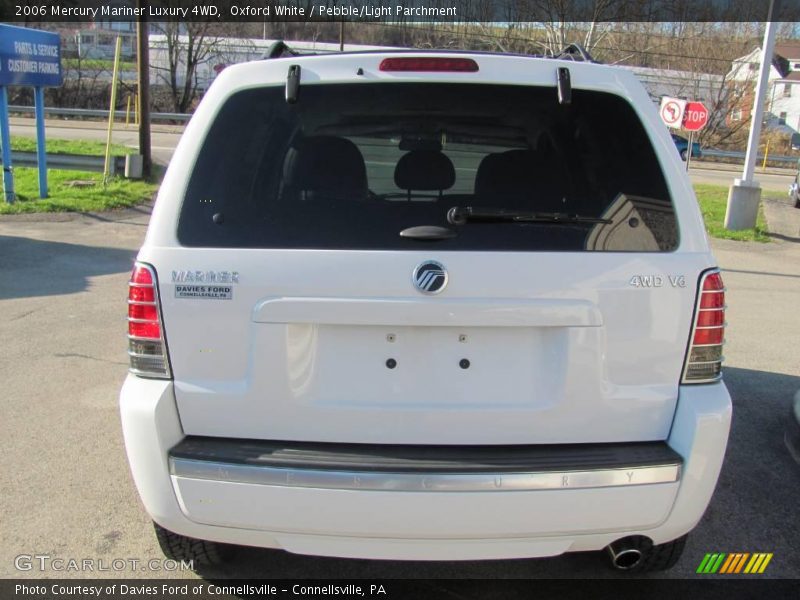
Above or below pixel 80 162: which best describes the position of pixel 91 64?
above

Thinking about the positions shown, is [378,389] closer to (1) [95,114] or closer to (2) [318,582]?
(2) [318,582]

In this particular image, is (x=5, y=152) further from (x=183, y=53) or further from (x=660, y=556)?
(x=183, y=53)

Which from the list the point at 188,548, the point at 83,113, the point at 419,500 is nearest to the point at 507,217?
the point at 419,500

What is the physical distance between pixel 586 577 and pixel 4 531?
8.57 feet

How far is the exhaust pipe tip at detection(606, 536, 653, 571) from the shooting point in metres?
2.69

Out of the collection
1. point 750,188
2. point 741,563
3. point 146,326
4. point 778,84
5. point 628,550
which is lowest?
point 741,563

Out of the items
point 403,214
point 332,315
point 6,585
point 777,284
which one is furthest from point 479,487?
point 777,284

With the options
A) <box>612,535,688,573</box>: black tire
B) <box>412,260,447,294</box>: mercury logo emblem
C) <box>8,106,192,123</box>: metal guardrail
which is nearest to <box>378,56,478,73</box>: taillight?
<box>412,260,447,294</box>: mercury logo emblem

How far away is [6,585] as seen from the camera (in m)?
2.95

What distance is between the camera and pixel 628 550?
105 inches

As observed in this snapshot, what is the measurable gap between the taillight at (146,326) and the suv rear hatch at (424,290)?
0.16 feet

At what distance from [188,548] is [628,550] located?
169cm

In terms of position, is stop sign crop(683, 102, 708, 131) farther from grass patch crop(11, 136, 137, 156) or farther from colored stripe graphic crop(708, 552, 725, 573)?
colored stripe graphic crop(708, 552, 725, 573)

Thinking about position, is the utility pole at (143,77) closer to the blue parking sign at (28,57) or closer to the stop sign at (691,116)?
the blue parking sign at (28,57)
